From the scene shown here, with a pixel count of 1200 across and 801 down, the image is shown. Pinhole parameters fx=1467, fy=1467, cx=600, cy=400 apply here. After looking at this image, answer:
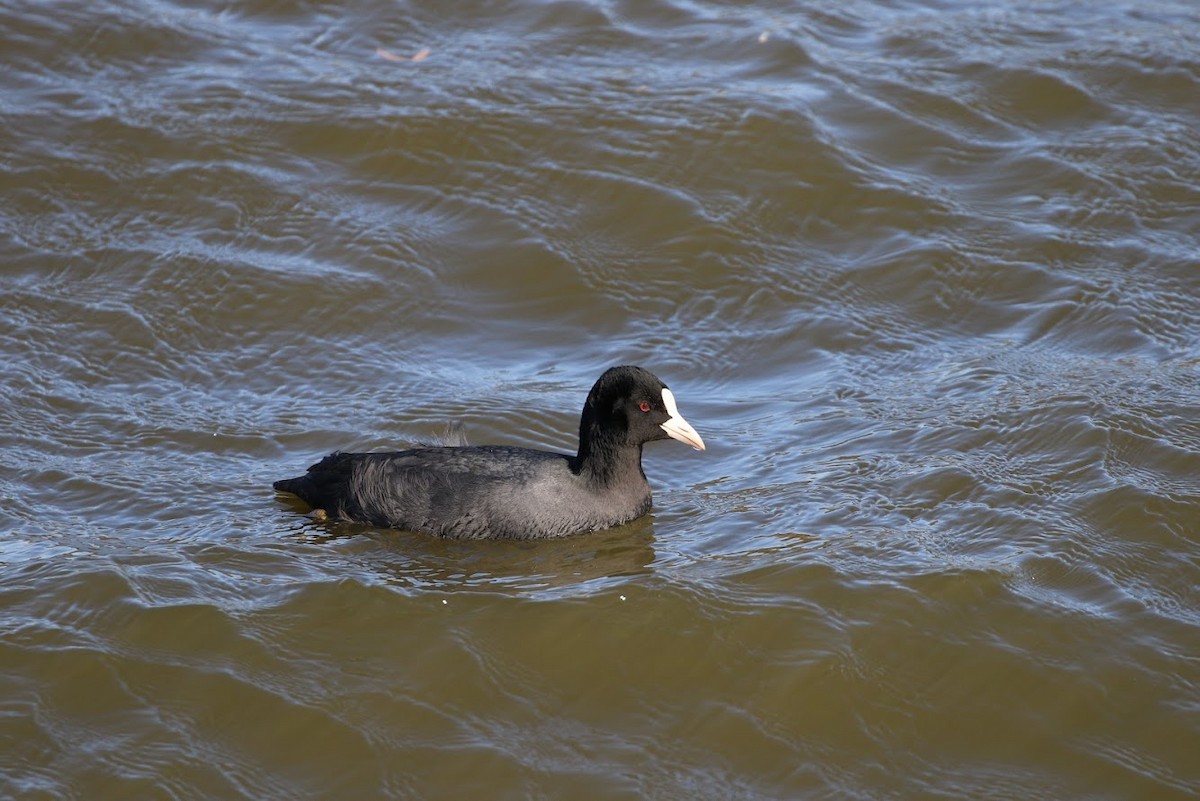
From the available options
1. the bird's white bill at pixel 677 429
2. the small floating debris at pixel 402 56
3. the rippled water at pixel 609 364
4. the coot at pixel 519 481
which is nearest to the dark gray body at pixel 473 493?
the coot at pixel 519 481

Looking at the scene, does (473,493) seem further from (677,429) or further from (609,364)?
(609,364)

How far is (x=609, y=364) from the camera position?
823 centimetres

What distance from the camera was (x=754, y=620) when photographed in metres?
5.91

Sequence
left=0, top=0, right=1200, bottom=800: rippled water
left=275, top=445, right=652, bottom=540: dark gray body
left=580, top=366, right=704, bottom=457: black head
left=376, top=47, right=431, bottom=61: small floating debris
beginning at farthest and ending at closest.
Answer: left=376, top=47, right=431, bottom=61: small floating debris
left=580, top=366, right=704, bottom=457: black head
left=275, top=445, right=652, bottom=540: dark gray body
left=0, top=0, right=1200, bottom=800: rippled water

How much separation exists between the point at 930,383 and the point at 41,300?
5219 mm

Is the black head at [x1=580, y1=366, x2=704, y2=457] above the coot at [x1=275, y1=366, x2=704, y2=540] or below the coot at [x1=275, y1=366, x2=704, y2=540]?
above

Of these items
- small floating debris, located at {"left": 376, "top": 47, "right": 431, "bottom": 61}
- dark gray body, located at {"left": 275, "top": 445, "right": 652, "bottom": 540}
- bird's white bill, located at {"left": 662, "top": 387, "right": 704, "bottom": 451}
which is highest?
small floating debris, located at {"left": 376, "top": 47, "right": 431, "bottom": 61}

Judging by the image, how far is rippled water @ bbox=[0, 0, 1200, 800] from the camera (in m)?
5.41

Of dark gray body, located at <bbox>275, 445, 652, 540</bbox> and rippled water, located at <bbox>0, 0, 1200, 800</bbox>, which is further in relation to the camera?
dark gray body, located at <bbox>275, 445, 652, 540</bbox>

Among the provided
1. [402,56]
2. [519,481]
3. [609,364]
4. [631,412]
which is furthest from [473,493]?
[402,56]

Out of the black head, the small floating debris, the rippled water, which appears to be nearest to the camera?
the rippled water

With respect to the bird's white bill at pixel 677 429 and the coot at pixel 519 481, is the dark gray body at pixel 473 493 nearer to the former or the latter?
the coot at pixel 519 481

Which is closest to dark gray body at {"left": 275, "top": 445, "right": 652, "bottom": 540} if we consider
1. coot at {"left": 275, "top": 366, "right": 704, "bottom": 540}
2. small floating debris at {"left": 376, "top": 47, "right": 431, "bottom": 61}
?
coot at {"left": 275, "top": 366, "right": 704, "bottom": 540}

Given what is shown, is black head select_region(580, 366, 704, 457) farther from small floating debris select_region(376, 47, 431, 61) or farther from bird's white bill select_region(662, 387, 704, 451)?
small floating debris select_region(376, 47, 431, 61)
